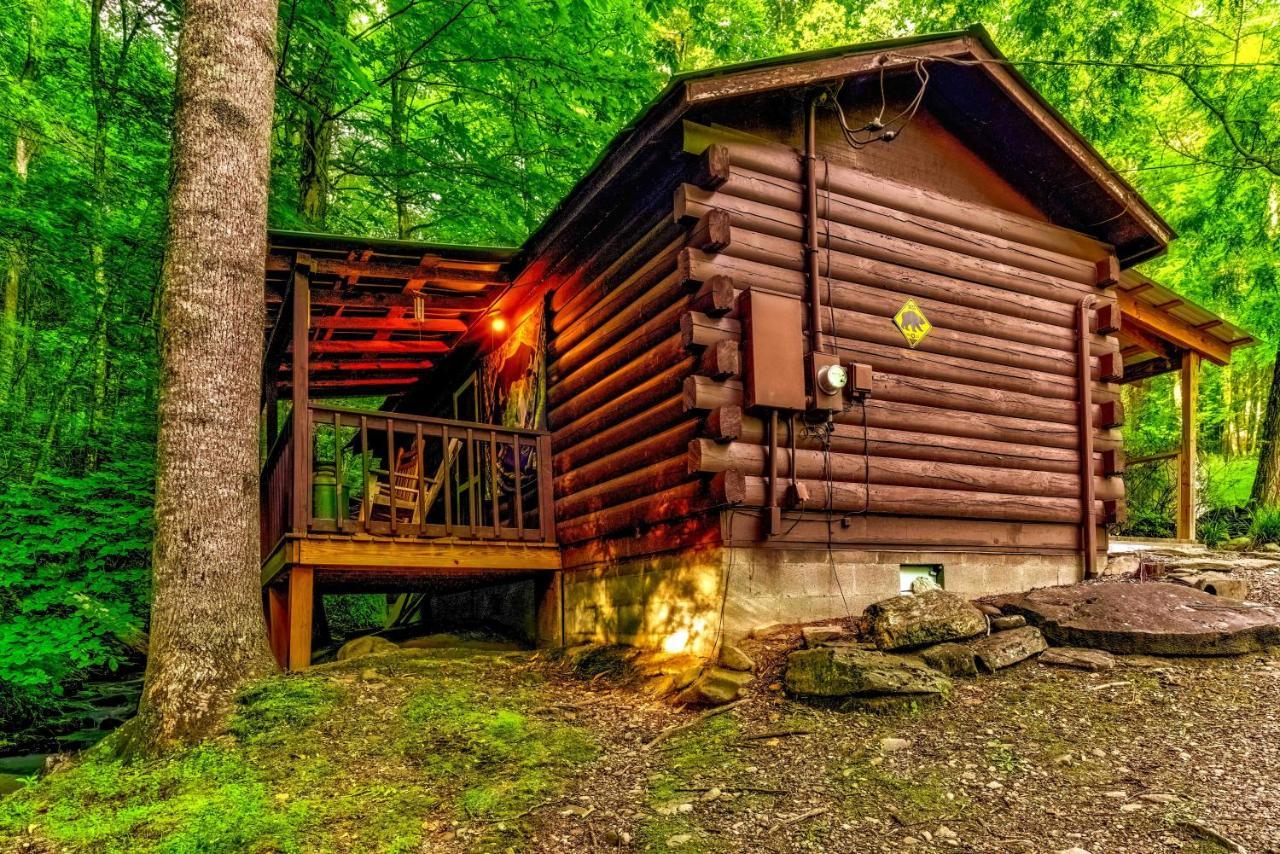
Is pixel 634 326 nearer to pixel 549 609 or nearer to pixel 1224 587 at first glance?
pixel 549 609

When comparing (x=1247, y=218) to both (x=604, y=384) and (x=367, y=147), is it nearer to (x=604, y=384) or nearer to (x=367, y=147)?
(x=604, y=384)

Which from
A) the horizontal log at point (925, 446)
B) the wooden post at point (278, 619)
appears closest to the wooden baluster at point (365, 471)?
the wooden post at point (278, 619)

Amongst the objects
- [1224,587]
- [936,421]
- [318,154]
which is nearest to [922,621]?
[936,421]

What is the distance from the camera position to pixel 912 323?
301 inches

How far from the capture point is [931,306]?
25.6 ft

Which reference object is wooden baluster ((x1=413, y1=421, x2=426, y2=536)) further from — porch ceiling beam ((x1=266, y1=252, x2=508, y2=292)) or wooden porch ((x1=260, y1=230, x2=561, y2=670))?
porch ceiling beam ((x1=266, y1=252, x2=508, y2=292))

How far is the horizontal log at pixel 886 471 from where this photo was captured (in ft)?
20.6

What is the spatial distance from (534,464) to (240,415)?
3.93 metres

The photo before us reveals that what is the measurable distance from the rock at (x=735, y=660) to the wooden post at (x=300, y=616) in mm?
3791

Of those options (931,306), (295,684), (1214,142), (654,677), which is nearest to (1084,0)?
(1214,142)

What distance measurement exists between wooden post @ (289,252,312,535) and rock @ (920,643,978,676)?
18.2ft

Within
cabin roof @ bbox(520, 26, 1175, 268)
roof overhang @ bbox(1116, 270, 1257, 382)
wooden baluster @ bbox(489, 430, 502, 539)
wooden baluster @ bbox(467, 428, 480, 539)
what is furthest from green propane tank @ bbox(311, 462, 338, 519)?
roof overhang @ bbox(1116, 270, 1257, 382)

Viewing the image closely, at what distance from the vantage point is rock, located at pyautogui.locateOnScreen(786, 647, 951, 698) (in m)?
5.31

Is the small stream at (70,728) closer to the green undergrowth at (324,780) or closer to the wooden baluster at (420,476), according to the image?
the green undergrowth at (324,780)
